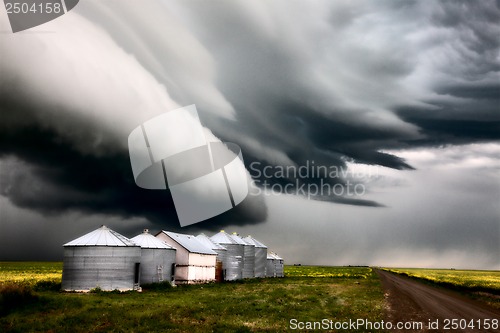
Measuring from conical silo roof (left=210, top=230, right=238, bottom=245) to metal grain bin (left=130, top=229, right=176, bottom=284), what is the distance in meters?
17.4

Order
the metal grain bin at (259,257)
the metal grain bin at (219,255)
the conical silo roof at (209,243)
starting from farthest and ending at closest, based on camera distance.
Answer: the metal grain bin at (259,257) < the conical silo roof at (209,243) < the metal grain bin at (219,255)

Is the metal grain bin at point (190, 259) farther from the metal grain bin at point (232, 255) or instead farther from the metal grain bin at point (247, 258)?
the metal grain bin at point (247, 258)

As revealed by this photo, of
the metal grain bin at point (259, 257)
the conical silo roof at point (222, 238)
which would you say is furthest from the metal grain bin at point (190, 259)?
the metal grain bin at point (259, 257)

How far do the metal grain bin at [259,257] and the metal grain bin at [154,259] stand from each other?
97.8 feet

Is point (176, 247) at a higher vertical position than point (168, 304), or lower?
higher

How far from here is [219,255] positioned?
6391 cm

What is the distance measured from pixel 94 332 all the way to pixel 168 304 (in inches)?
380

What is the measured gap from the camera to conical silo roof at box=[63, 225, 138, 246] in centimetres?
4049

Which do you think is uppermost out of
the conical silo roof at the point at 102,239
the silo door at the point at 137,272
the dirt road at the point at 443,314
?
the conical silo roof at the point at 102,239

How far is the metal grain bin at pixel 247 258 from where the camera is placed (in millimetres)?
71688

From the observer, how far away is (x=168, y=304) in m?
32.1

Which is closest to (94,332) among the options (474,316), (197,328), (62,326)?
(62,326)

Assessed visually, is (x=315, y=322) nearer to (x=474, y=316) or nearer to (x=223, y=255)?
(x=474, y=316)

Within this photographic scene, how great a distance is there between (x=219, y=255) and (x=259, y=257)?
1863cm
